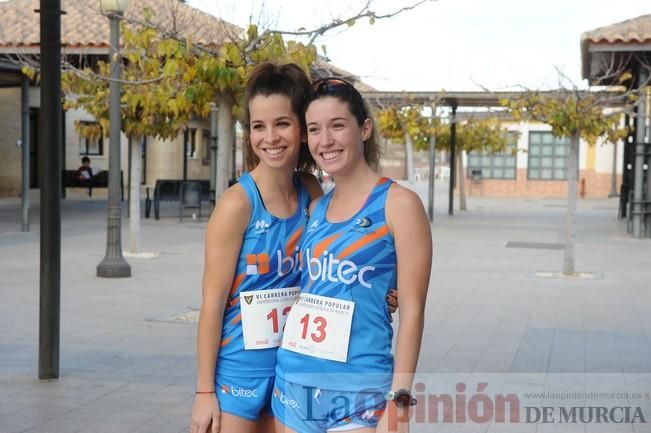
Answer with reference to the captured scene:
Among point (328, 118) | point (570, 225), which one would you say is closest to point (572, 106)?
point (570, 225)

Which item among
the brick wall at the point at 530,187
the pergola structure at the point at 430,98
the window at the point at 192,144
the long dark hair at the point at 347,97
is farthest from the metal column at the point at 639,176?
the brick wall at the point at 530,187

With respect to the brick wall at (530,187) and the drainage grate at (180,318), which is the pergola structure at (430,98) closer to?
the drainage grate at (180,318)

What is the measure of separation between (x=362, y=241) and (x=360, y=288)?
130 millimetres

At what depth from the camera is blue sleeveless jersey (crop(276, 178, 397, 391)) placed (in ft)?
8.36

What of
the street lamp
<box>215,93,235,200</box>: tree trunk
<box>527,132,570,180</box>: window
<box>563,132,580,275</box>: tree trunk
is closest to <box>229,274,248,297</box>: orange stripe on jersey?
<box>215,93,235,200</box>: tree trunk

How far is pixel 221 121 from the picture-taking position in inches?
304

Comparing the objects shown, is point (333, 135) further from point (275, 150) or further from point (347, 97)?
point (275, 150)

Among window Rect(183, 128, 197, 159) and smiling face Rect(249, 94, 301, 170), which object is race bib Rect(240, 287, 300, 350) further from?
window Rect(183, 128, 197, 159)

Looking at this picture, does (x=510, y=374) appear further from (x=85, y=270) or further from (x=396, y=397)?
(x=85, y=270)

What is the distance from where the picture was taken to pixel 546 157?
43.2 metres

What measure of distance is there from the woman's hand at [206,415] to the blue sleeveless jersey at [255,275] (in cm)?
9

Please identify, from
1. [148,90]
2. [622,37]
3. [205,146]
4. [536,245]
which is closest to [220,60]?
[148,90]

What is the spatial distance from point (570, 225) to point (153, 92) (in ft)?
19.0

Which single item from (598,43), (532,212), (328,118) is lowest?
(532,212)
